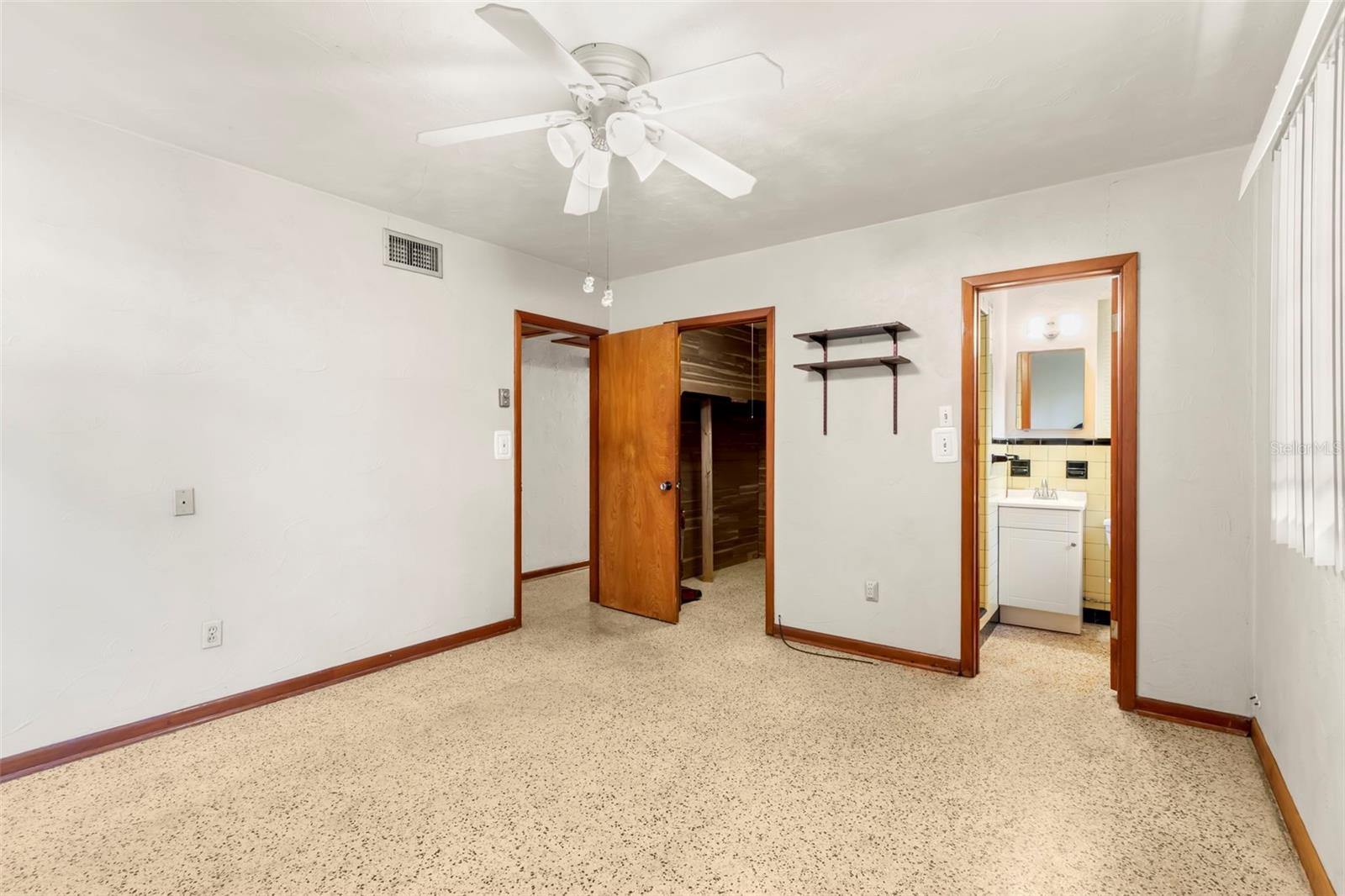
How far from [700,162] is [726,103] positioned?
33cm

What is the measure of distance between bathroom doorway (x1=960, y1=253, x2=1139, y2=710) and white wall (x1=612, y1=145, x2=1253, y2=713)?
0.23ft

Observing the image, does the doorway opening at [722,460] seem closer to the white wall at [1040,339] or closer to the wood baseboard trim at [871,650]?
the wood baseboard trim at [871,650]

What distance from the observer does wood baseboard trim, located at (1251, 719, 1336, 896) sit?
159cm

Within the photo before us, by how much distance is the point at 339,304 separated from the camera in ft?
10.1

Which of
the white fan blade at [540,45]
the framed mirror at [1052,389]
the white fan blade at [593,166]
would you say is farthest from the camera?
the framed mirror at [1052,389]

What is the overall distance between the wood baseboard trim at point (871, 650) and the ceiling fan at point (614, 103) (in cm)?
260

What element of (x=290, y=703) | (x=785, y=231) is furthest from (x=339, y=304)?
(x=785, y=231)

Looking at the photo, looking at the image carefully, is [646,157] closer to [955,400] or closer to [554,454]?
→ [955,400]

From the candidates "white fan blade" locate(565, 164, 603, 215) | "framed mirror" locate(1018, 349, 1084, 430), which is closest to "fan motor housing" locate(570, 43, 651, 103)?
"white fan blade" locate(565, 164, 603, 215)

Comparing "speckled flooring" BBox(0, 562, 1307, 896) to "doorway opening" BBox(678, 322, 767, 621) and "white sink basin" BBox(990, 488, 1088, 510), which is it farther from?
"doorway opening" BBox(678, 322, 767, 621)

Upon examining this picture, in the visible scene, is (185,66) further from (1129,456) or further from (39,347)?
(1129,456)

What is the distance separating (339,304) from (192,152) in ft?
2.67

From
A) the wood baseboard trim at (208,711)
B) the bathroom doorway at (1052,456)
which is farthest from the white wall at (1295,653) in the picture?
the wood baseboard trim at (208,711)

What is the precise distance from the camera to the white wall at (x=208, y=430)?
2252 millimetres
